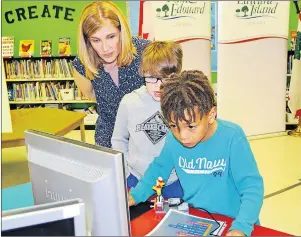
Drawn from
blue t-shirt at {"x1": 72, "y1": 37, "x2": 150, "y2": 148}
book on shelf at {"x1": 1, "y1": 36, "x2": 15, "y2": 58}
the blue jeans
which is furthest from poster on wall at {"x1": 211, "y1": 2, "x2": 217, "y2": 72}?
the blue jeans

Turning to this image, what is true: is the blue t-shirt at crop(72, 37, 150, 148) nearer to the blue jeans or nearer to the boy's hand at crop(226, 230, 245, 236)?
the blue jeans

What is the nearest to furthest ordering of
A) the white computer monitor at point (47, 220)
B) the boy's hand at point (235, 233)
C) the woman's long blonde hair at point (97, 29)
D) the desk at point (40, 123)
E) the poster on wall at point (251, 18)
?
the white computer monitor at point (47, 220), the boy's hand at point (235, 233), the woman's long blonde hair at point (97, 29), the desk at point (40, 123), the poster on wall at point (251, 18)

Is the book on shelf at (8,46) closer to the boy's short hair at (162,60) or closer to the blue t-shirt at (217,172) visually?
the boy's short hair at (162,60)

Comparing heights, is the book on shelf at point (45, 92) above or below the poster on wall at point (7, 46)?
below

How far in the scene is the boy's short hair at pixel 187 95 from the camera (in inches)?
54.3

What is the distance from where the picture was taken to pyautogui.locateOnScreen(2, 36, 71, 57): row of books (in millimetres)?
6299

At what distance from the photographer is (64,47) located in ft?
20.7

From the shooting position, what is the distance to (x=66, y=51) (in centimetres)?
630

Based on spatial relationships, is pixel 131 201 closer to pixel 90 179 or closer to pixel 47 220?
pixel 90 179

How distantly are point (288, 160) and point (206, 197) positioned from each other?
11.2ft

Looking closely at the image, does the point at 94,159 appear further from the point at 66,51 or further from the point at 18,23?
the point at 18,23

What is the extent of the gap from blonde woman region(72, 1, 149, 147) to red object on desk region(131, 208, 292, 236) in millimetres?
768

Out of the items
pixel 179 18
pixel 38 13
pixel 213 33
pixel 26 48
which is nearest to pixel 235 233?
pixel 179 18

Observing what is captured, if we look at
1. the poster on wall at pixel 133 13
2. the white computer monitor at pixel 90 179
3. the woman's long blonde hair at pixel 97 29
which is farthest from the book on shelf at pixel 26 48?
the white computer monitor at pixel 90 179
